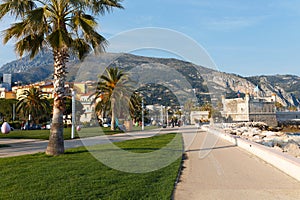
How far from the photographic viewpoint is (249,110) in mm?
78312

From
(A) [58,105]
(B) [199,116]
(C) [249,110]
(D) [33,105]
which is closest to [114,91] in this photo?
(D) [33,105]

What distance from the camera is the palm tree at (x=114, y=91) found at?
34438 millimetres

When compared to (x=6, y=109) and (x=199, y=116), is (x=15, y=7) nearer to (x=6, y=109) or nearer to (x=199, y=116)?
(x=6, y=109)

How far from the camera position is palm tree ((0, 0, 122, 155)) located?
1150 cm

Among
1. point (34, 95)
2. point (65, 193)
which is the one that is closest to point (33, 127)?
point (34, 95)

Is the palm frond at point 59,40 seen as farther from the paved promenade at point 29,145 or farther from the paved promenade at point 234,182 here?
the paved promenade at point 234,182

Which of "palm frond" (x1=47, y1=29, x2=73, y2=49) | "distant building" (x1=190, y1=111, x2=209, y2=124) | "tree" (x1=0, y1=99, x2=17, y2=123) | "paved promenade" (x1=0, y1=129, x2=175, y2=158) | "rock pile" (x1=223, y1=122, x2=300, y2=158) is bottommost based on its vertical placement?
"rock pile" (x1=223, y1=122, x2=300, y2=158)

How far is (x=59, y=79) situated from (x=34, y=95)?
131 ft

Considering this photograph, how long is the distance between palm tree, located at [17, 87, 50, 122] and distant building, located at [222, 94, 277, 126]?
41.6m

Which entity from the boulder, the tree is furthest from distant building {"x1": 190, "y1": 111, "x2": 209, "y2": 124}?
the boulder

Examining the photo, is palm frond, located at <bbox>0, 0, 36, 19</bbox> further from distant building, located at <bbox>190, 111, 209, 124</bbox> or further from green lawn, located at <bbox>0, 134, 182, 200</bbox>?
distant building, located at <bbox>190, 111, 209, 124</bbox>

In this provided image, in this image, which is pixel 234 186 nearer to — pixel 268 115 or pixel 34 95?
pixel 34 95

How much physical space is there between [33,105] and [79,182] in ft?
152

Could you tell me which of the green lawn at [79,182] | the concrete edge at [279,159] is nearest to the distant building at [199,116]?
the concrete edge at [279,159]
